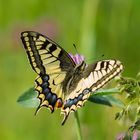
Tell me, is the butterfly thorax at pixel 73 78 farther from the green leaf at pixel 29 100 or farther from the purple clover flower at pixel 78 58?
the green leaf at pixel 29 100

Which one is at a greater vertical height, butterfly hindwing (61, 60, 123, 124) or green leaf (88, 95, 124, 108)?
butterfly hindwing (61, 60, 123, 124)

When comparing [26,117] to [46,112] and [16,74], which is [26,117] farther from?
[16,74]

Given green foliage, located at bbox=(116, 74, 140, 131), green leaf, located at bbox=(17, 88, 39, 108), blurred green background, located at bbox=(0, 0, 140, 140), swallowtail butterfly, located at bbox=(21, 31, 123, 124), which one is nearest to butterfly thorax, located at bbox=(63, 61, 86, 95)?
swallowtail butterfly, located at bbox=(21, 31, 123, 124)

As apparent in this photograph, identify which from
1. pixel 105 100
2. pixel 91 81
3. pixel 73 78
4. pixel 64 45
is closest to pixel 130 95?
pixel 91 81

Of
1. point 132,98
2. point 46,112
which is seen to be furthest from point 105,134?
point 132,98

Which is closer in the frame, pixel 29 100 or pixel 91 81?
Result: pixel 91 81

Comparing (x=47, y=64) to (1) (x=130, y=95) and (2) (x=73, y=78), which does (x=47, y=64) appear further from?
(1) (x=130, y=95)

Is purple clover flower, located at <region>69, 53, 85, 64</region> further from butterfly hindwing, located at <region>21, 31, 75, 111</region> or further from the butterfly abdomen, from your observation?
the butterfly abdomen

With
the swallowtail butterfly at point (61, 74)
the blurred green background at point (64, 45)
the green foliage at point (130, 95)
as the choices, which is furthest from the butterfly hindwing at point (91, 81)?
the blurred green background at point (64, 45)
